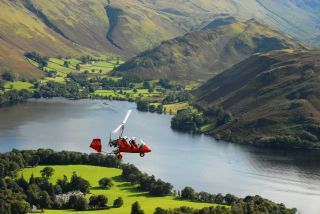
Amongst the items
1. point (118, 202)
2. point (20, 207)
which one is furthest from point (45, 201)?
point (118, 202)

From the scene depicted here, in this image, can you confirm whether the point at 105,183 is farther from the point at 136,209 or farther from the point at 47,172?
the point at 136,209

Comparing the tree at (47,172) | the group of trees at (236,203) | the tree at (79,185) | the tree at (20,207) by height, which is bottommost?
the tree at (20,207)

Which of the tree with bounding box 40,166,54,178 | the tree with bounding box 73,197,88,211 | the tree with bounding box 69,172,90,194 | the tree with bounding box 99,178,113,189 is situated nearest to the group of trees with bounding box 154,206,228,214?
the tree with bounding box 73,197,88,211

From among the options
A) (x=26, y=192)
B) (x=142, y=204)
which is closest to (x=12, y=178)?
(x=26, y=192)

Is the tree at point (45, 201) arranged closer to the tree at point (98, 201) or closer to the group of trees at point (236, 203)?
the tree at point (98, 201)

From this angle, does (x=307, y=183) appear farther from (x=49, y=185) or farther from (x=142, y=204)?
(x=49, y=185)

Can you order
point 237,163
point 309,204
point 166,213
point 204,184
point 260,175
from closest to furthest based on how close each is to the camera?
point 166,213 → point 309,204 → point 204,184 → point 260,175 → point 237,163

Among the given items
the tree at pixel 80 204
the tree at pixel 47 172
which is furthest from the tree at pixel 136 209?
the tree at pixel 47 172
